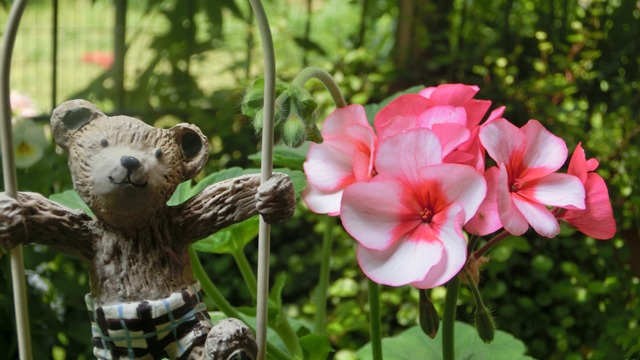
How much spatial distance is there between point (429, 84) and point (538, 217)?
3.56 feet

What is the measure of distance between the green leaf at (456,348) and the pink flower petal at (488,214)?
28 cm

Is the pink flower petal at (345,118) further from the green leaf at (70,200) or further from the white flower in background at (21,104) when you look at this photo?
the white flower in background at (21,104)

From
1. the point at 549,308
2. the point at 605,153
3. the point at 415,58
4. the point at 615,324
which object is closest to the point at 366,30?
the point at 415,58

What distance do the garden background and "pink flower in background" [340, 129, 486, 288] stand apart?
0.48 m

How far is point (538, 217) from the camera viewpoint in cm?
60

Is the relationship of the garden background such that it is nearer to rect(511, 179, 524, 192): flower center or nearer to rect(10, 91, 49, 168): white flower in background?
rect(10, 91, 49, 168): white flower in background

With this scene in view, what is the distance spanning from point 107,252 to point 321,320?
0.42 m

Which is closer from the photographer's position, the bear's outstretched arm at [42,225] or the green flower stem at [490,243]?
the bear's outstretched arm at [42,225]

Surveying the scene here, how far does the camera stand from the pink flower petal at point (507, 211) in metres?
0.58

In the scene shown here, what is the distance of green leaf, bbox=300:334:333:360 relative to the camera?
79cm

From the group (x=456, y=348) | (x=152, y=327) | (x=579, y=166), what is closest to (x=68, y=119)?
(x=152, y=327)

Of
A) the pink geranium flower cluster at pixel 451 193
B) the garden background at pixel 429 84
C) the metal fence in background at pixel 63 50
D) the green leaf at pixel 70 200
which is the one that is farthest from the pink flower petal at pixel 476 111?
the metal fence in background at pixel 63 50

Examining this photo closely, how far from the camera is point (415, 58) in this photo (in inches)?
68.2

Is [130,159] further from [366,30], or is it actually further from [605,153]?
[366,30]
